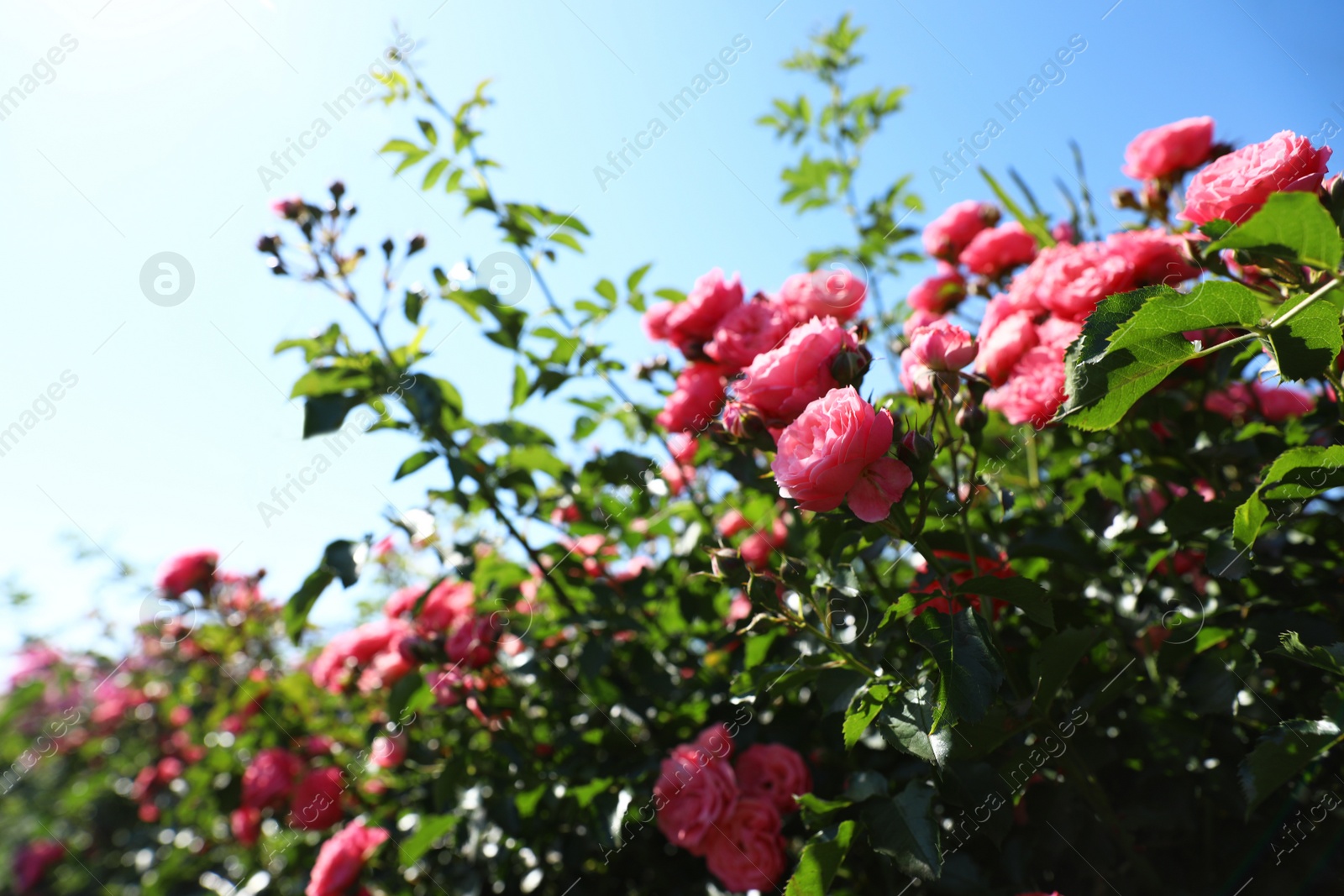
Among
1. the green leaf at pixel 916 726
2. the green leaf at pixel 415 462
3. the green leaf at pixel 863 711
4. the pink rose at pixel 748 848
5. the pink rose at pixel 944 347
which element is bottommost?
the pink rose at pixel 748 848

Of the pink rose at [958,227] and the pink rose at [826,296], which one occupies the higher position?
the pink rose at [826,296]

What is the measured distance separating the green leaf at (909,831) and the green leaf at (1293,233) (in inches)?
29.3

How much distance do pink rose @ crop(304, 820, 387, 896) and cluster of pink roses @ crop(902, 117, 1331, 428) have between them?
1644 millimetres

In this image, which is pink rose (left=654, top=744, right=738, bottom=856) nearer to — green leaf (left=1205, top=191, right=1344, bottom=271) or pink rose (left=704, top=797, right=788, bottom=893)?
pink rose (left=704, top=797, right=788, bottom=893)

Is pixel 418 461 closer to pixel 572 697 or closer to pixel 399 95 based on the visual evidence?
pixel 572 697

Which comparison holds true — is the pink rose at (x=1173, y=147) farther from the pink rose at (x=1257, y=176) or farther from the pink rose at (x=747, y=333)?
the pink rose at (x=747, y=333)

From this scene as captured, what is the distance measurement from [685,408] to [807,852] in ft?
2.50

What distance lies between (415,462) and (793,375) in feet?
3.10

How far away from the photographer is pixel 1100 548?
133 centimetres

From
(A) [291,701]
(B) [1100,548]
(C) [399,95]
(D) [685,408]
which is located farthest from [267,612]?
(B) [1100,548]

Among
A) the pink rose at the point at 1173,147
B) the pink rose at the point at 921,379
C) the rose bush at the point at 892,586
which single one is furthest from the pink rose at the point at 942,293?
the pink rose at the point at 921,379

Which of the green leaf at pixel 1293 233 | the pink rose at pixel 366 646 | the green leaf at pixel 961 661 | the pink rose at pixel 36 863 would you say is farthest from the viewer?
the pink rose at pixel 36 863

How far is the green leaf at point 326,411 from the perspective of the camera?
5.00ft

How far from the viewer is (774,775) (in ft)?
4.40
